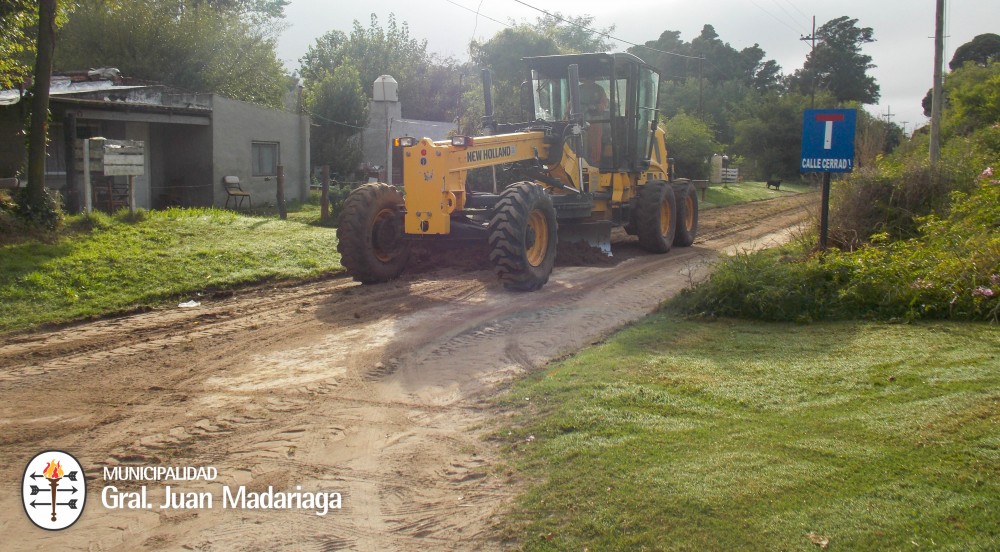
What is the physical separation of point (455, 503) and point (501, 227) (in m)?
6.39

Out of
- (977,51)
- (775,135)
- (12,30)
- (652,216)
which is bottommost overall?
(652,216)

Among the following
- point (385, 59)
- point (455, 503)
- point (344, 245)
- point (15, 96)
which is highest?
point (385, 59)

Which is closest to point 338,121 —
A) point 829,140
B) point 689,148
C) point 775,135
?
point 689,148

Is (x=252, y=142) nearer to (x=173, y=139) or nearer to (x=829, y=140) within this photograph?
(x=173, y=139)

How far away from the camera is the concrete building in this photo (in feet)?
58.4

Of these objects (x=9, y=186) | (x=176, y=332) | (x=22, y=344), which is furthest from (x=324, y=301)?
(x=9, y=186)

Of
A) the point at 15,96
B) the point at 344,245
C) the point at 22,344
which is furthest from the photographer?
the point at 15,96

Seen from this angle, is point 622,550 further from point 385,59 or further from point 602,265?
point 385,59

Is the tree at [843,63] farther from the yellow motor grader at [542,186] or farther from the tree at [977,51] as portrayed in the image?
the yellow motor grader at [542,186]

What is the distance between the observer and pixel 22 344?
27.1 feet

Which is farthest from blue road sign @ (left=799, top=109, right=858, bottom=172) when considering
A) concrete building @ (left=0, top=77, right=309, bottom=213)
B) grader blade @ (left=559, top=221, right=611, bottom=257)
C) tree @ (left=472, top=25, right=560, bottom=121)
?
tree @ (left=472, top=25, right=560, bottom=121)

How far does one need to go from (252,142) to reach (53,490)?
19825 mm

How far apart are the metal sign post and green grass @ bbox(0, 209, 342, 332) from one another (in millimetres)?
7105

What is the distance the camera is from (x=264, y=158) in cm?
2422
